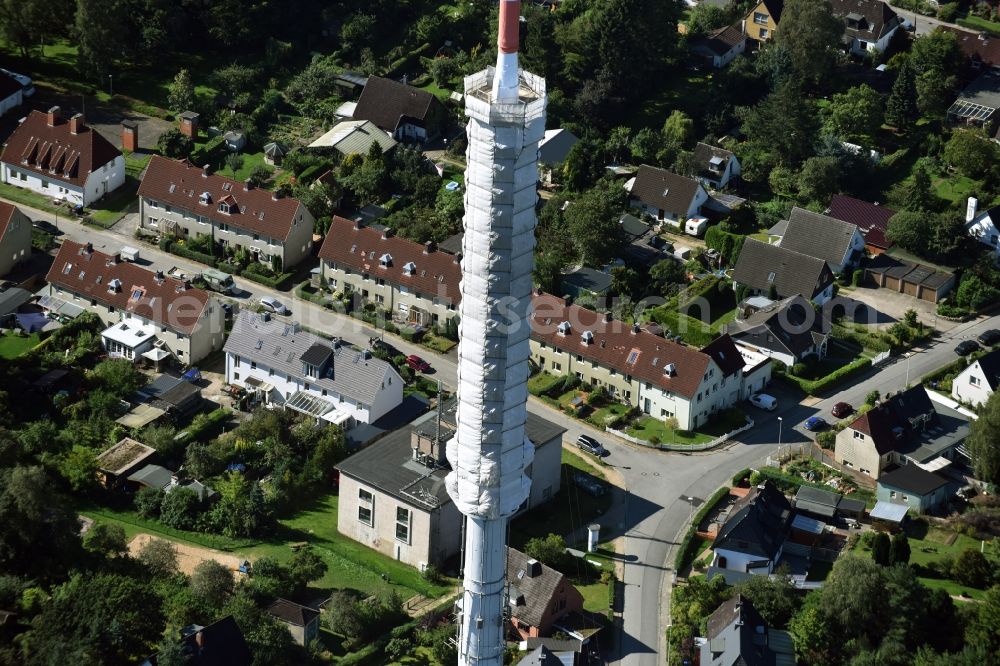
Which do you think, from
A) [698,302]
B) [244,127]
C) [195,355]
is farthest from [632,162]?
[195,355]

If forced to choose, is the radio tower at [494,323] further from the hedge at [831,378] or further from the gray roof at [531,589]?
the hedge at [831,378]

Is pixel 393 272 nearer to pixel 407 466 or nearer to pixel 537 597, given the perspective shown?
pixel 407 466

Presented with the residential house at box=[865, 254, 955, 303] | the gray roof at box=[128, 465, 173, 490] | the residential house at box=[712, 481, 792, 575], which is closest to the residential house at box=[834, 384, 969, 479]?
the residential house at box=[712, 481, 792, 575]

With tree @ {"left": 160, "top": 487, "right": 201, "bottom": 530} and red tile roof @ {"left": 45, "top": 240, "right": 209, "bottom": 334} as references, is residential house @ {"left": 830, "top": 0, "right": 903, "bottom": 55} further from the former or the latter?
tree @ {"left": 160, "top": 487, "right": 201, "bottom": 530}

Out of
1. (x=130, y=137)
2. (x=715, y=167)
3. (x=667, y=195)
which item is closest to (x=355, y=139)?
(x=130, y=137)

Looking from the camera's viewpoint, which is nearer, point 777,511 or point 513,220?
point 513,220

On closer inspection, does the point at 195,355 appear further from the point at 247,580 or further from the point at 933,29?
the point at 933,29
